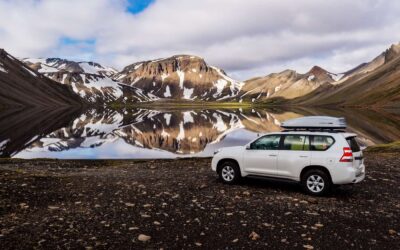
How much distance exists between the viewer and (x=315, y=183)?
→ 18.3 meters

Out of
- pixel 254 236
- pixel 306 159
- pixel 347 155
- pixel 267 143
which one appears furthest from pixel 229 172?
pixel 254 236

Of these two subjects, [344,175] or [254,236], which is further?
[344,175]

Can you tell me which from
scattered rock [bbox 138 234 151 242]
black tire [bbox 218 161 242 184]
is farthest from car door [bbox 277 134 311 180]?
scattered rock [bbox 138 234 151 242]

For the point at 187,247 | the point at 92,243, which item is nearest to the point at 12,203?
the point at 92,243

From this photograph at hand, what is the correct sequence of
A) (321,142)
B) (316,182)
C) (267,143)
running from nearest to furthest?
(316,182)
(321,142)
(267,143)

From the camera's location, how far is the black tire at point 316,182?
18.1m

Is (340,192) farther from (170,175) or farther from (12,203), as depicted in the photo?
(12,203)

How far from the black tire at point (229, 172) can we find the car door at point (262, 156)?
602 millimetres

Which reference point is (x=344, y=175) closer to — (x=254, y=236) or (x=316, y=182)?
(x=316, y=182)

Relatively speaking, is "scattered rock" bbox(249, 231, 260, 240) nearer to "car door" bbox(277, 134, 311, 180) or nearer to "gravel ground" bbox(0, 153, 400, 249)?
"gravel ground" bbox(0, 153, 400, 249)

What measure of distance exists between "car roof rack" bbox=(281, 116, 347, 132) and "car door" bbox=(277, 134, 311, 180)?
0.85 m

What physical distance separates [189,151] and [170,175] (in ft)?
112

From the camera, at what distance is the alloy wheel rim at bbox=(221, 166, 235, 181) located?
2080cm

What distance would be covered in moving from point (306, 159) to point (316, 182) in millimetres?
1098
